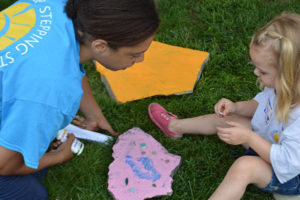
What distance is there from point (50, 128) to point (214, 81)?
1.45 m

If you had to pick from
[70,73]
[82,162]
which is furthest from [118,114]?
[70,73]

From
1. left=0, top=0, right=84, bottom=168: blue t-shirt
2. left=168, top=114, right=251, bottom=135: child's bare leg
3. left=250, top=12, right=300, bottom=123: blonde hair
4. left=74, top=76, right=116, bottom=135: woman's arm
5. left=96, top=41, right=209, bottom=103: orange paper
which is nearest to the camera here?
left=0, top=0, right=84, bottom=168: blue t-shirt

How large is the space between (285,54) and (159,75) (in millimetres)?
1245

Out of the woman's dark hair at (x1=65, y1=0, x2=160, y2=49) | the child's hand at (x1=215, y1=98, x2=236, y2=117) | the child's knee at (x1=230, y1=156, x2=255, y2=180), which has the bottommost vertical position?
the child's knee at (x1=230, y1=156, x2=255, y2=180)

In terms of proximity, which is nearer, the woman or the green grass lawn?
the woman

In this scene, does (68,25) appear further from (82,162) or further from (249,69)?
(249,69)

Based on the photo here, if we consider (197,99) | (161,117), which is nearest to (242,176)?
(161,117)

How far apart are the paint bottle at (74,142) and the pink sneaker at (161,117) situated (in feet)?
1.63

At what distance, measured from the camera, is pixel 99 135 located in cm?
199

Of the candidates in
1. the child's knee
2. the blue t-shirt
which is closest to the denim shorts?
the child's knee

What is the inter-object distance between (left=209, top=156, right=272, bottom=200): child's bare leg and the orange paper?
2.89 ft

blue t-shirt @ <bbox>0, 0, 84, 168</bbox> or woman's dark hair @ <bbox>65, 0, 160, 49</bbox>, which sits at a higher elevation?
woman's dark hair @ <bbox>65, 0, 160, 49</bbox>

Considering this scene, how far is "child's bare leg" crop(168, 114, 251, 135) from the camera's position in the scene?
1.83m

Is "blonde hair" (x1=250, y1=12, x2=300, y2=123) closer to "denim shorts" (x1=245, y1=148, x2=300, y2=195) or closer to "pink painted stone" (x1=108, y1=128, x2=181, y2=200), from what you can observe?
"denim shorts" (x1=245, y1=148, x2=300, y2=195)
